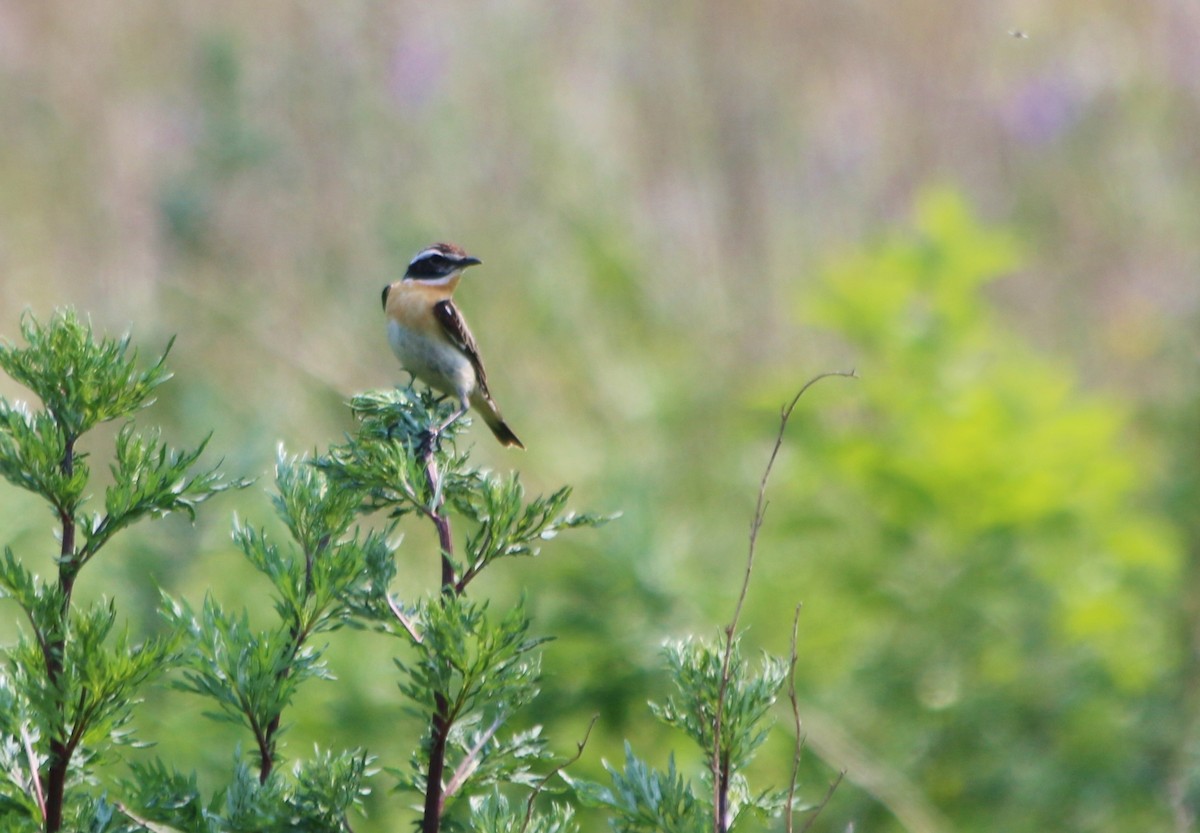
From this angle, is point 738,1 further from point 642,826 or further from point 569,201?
point 642,826

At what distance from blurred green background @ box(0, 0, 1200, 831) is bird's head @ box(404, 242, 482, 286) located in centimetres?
48

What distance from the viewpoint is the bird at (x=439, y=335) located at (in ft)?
14.5

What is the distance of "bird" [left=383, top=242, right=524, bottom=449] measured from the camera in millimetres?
4418

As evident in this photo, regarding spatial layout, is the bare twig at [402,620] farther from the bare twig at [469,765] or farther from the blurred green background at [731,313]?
the blurred green background at [731,313]

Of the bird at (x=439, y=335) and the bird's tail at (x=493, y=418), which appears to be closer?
the bird at (x=439, y=335)

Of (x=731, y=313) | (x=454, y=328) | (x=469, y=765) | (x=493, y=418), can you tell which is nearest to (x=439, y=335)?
(x=454, y=328)

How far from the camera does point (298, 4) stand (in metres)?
10.7

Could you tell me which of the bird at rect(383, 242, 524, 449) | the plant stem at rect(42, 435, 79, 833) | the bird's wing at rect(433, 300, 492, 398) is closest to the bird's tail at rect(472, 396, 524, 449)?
the bird at rect(383, 242, 524, 449)

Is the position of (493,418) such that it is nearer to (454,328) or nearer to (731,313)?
(454,328)

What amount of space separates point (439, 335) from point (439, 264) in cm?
43

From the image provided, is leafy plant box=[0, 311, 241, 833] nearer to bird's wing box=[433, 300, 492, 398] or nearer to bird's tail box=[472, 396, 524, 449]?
bird's wing box=[433, 300, 492, 398]

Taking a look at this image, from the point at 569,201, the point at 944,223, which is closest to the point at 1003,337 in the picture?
the point at 944,223

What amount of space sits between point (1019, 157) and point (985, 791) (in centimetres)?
706

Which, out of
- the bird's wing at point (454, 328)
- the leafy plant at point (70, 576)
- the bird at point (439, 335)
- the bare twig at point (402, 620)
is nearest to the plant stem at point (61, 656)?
the leafy plant at point (70, 576)
